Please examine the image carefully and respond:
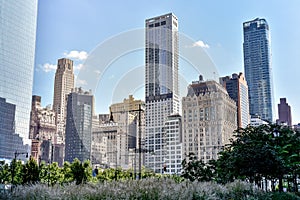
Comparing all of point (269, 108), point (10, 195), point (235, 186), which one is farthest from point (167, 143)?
point (269, 108)

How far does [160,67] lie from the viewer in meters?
54.1

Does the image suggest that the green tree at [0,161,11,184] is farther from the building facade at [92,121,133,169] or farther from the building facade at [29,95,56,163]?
the building facade at [29,95,56,163]

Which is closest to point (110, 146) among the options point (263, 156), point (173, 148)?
point (173, 148)

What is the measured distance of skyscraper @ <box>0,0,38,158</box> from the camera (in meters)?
82.5

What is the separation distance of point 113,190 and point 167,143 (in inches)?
3287

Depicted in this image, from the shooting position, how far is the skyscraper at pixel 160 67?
165 ft

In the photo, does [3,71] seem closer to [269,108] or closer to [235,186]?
[235,186]

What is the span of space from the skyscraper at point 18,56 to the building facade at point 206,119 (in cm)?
3811

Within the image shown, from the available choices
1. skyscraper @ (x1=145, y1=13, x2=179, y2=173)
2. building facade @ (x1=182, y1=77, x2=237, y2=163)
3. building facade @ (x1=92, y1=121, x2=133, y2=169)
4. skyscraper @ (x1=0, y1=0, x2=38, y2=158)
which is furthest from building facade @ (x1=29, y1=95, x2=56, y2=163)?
skyscraper @ (x1=145, y1=13, x2=179, y2=173)

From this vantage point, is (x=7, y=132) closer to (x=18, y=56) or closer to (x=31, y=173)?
(x=18, y=56)

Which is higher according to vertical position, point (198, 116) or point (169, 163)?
point (198, 116)

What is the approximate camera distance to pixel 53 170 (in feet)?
128

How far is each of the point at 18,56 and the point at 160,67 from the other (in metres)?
46.0

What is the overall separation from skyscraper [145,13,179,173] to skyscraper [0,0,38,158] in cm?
3118
